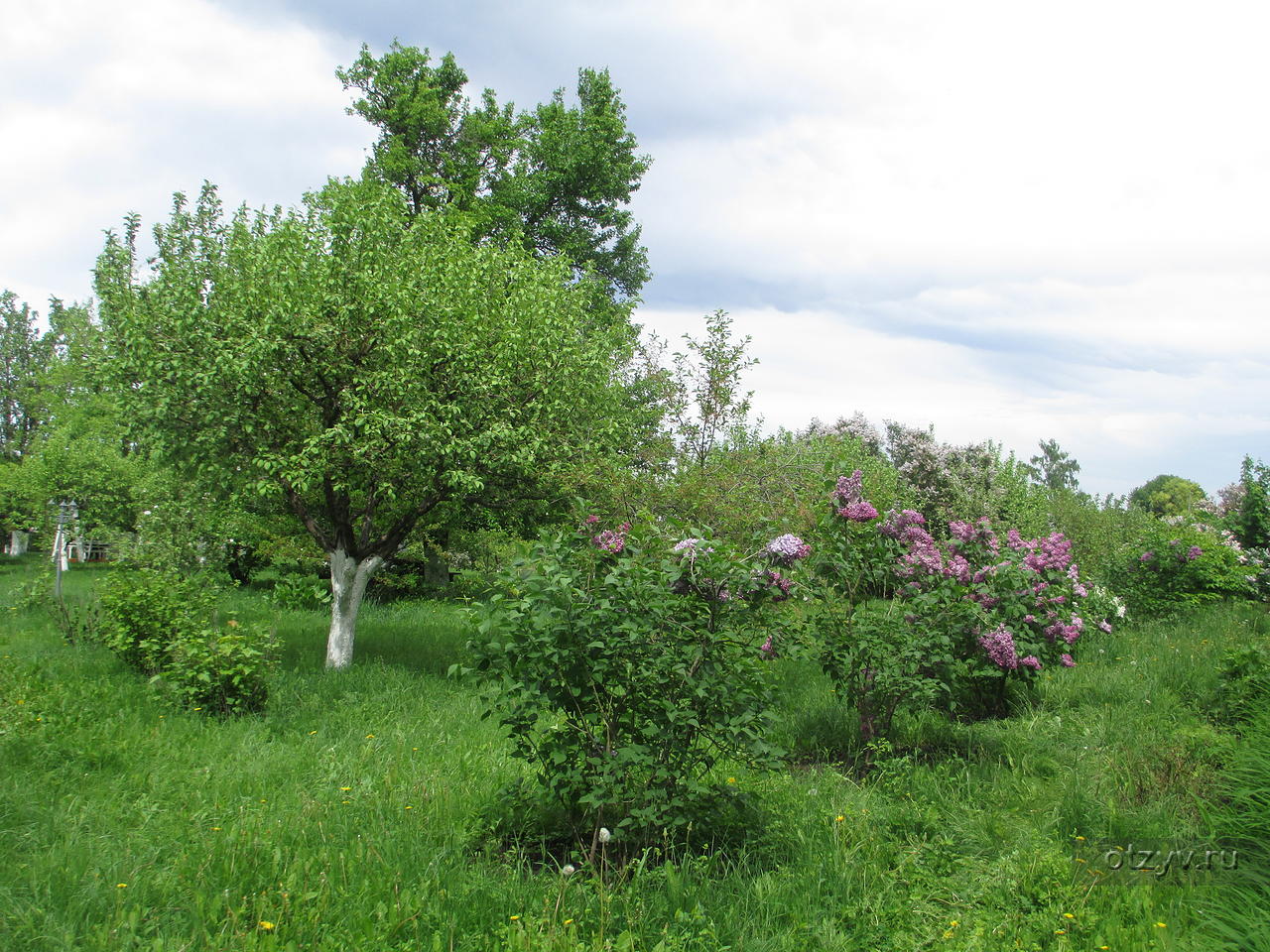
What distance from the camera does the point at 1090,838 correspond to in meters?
4.18

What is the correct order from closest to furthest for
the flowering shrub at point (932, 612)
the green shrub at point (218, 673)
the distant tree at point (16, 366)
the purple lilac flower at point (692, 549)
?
the purple lilac flower at point (692, 549)
the flowering shrub at point (932, 612)
the green shrub at point (218, 673)
the distant tree at point (16, 366)

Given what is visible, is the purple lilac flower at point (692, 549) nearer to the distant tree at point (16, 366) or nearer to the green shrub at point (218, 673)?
the green shrub at point (218, 673)

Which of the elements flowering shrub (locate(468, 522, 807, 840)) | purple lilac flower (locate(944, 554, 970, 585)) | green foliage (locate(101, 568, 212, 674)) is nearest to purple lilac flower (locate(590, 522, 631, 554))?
flowering shrub (locate(468, 522, 807, 840))

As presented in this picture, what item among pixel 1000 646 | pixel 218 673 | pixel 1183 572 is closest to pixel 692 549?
pixel 1000 646

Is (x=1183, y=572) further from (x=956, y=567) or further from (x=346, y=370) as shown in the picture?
(x=346, y=370)

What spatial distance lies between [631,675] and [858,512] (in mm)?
2747

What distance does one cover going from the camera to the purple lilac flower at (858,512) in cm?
579

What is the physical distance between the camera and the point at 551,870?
12.3 ft

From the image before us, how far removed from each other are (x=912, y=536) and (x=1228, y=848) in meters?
2.84

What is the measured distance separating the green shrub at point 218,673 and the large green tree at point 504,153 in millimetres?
14133

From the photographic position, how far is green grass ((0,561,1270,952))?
3.20 metres

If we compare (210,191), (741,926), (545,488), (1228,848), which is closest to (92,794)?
(741,926)

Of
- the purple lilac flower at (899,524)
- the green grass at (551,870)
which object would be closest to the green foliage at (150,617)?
the green grass at (551,870)

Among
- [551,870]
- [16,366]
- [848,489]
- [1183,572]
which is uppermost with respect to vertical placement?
[16,366]
